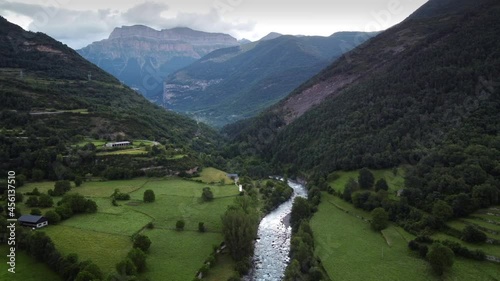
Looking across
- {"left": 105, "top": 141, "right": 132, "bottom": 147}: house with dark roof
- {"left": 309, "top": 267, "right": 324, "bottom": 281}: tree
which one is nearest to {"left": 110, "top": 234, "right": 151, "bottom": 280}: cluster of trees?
{"left": 309, "top": 267, "right": 324, "bottom": 281}: tree

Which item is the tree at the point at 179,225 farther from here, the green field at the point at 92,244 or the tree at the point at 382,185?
the tree at the point at 382,185

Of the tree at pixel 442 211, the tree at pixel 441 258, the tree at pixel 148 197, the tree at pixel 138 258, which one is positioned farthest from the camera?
the tree at pixel 148 197

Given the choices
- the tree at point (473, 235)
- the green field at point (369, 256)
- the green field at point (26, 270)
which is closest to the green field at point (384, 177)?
the green field at point (369, 256)

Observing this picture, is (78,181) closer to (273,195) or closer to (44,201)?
(44,201)

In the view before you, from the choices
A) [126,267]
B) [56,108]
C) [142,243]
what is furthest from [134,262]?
[56,108]

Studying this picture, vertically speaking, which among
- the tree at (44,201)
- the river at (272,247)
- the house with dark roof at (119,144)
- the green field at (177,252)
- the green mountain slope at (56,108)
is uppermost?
the green mountain slope at (56,108)

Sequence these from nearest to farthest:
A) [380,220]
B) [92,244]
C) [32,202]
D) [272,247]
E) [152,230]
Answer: [92,244] → [152,230] → [32,202] → [272,247] → [380,220]

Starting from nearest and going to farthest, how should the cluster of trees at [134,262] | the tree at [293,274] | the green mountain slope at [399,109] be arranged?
the cluster of trees at [134,262] → the tree at [293,274] → the green mountain slope at [399,109]
